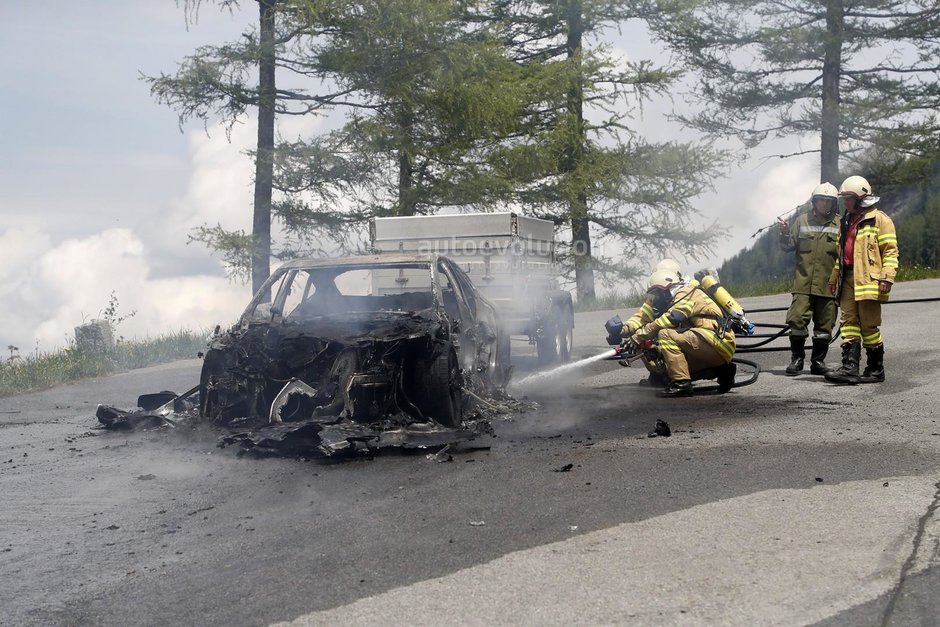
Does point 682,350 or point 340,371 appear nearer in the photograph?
point 340,371

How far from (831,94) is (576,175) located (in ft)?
28.4

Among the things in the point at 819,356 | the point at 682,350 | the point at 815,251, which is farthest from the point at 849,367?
the point at 682,350

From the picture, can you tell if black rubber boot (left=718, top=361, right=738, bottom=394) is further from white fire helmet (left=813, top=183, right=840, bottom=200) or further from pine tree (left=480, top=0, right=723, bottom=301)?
pine tree (left=480, top=0, right=723, bottom=301)

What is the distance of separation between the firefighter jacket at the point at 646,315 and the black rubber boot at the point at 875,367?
2051mm

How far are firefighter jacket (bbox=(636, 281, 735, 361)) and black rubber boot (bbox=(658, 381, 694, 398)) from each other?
0.50m

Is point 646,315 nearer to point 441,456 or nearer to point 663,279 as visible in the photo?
point 663,279

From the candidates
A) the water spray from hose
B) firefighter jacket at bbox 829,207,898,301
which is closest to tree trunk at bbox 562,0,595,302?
the water spray from hose

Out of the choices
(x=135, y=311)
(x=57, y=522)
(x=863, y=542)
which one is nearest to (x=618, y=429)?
(x=863, y=542)

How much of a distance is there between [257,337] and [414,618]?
451cm

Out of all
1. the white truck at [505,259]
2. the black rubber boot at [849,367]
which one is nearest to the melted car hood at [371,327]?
the white truck at [505,259]

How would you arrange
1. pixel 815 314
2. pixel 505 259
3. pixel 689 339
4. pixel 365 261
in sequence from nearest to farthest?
pixel 365 261, pixel 689 339, pixel 815 314, pixel 505 259

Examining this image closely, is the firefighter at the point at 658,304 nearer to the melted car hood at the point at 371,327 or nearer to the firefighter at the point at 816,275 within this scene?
the firefighter at the point at 816,275

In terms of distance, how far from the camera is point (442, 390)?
8.04 m

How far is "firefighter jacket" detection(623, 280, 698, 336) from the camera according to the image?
35.0 ft
